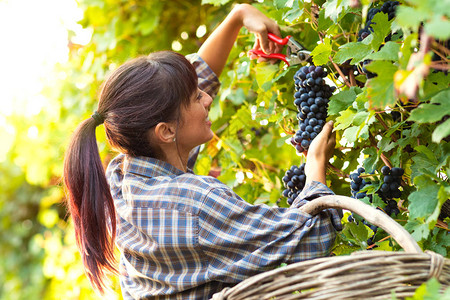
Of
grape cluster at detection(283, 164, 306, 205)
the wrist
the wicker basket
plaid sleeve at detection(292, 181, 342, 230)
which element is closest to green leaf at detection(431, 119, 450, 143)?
the wicker basket

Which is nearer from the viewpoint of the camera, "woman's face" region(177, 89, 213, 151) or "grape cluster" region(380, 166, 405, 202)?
"grape cluster" region(380, 166, 405, 202)

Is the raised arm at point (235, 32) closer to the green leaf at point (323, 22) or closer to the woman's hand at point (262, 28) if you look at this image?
the woman's hand at point (262, 28)

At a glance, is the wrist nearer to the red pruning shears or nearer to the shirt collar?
the red pruning shears

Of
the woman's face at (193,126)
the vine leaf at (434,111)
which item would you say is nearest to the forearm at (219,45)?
the woman's face at (193,126)

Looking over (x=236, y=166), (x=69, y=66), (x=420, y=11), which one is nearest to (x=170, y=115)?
(x=236, y=166)

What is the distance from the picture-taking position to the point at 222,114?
6.13 ft

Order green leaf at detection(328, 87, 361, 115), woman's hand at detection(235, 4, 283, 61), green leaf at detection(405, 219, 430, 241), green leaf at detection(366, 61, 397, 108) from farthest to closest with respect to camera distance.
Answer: woman's hand at detection(235, 4, 283, 61) → green leaf at detection(328, 87, 361, 115) → green leaf at detection(405, 219, 430, 241) → green leaf at detection(366, 61, 397, 108)

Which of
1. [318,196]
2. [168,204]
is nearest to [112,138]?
[168,204]

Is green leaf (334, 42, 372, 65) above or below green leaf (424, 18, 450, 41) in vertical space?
below

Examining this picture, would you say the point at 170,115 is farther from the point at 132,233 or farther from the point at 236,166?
the point at 236,166

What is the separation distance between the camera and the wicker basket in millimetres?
709

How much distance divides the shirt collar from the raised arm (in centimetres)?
43

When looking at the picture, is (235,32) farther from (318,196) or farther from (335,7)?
(318,196)

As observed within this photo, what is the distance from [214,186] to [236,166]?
0.75 m
